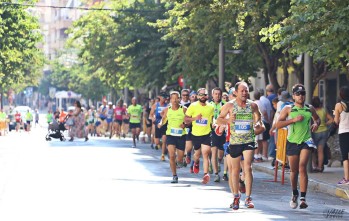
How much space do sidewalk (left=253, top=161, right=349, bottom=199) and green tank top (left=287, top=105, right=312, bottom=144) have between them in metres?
2.73

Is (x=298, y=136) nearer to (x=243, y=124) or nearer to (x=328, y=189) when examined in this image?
(x=243, y=124)

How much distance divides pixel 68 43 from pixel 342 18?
4292 centimetres

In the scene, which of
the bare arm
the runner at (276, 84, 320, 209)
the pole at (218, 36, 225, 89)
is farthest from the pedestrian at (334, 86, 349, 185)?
the pole at (218, 36, 225, 89)

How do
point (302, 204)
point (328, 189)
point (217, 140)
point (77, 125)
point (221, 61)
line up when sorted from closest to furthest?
point (302, 204) < point (328, 189) < point (217, 140) < point (221, 61) < point (77, 125)

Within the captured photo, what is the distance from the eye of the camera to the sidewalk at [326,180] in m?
19.2

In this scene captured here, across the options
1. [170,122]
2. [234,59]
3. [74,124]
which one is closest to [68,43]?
[74,124]

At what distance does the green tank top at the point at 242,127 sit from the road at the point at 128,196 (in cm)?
98

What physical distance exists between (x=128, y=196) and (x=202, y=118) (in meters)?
4.28

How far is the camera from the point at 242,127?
15969mm

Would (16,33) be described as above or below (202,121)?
above

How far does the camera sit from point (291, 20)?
20.4 m

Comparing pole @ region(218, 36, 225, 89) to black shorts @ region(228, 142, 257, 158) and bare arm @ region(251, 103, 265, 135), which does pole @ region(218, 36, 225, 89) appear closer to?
bare arm @ region(251, 103, 265, 135)

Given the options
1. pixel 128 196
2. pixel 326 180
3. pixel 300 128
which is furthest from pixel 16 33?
pixel 300 128

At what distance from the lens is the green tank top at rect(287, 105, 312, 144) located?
53.3 ft
